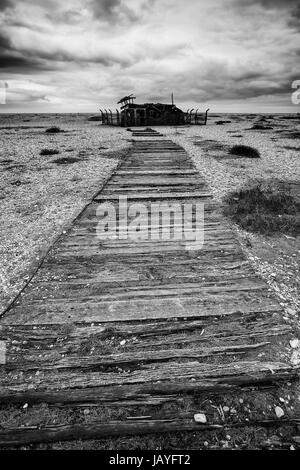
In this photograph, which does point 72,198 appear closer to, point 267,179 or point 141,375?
point 141,375

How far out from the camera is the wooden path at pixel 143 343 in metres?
2.59

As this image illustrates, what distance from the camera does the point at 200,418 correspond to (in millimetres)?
2545

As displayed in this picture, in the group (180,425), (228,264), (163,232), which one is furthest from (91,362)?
(163,232)

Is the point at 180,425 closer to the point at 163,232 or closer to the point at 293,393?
the point at 293,393

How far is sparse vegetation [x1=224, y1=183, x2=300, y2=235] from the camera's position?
21.1 ft

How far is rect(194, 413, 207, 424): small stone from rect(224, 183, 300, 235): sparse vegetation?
4536mm

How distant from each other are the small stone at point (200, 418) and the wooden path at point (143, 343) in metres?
0.03

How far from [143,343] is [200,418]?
1008mm

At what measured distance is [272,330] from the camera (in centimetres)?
342

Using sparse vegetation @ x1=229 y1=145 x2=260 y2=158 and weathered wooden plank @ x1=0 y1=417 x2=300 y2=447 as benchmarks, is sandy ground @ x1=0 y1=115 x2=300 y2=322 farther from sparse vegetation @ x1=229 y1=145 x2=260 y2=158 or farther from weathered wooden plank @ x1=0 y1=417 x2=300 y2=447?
weathered wooden plank @ x1=0 y1=417 x2=300 y2=447

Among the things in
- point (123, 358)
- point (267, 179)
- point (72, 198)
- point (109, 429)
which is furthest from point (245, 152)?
point (109, 429)

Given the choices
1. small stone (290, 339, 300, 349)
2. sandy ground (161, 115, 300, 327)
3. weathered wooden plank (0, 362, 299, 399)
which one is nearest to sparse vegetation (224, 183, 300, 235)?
sandy ground (161, 115, 300, 327)

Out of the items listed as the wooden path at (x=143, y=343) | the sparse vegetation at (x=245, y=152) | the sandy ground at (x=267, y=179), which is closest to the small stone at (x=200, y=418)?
the wooden path at (x=143, y=343)

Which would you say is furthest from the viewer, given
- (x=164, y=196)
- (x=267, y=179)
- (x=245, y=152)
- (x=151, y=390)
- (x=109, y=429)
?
(x=245, y=152)
